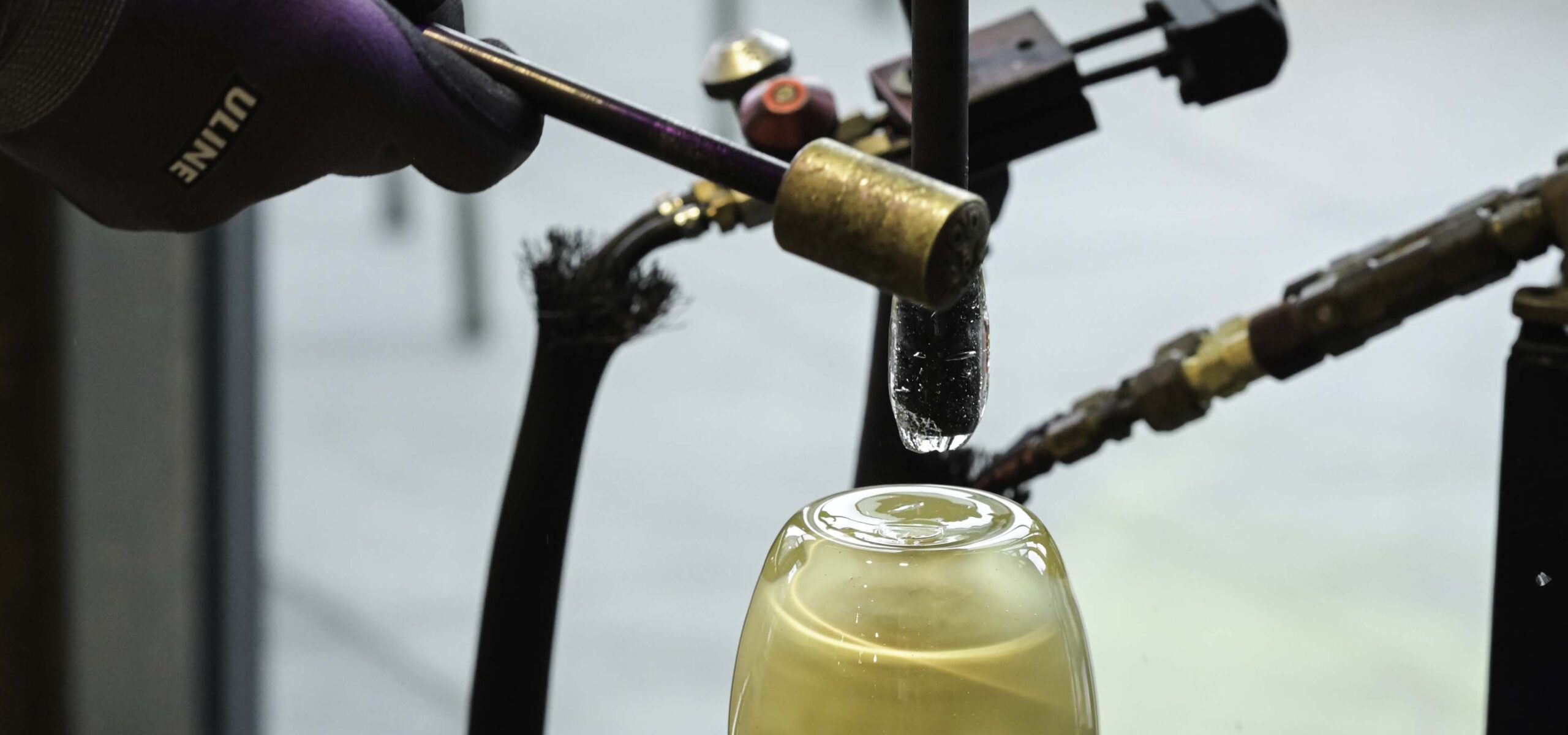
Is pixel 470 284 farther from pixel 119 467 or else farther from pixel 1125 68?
pixel 1125 68

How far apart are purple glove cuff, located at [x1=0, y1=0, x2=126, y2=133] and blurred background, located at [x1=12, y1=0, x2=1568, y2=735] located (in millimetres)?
618

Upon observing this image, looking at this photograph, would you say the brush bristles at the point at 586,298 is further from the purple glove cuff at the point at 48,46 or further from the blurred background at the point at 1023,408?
the blurred background at the point at 1023,408

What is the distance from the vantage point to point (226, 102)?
1.19ft

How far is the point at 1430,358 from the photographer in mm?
1793

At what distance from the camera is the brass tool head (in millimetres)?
277

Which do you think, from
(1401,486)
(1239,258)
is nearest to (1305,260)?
(1239,258)

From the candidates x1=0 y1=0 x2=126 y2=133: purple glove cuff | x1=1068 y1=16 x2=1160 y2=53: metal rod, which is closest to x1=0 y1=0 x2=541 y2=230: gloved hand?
x1=0 y1=0 x2=126 y2=133: purple glove cuff

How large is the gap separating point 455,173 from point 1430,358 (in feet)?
5.30

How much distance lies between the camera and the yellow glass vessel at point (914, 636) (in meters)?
0.37

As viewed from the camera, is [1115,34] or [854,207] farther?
[1115,34]

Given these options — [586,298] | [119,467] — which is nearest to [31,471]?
[119,467]

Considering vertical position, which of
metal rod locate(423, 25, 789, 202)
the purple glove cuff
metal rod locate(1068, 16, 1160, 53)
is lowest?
metal rod locate(423, 25, 789, 202)

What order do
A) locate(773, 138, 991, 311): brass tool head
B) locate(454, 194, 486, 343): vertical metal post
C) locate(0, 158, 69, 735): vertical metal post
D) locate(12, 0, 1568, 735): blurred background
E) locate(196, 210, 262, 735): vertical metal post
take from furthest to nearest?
1. locate(454, 194, 486, 343): vertical metal post
2. locate(12, 0, 1568, 735): blurred background
3. locate(196, 210, 262, 735): vertical metal post
4. locate(0, 158, 69, 735): vertical metal post
5. locate(773, 138, 991, 311): brass tool head

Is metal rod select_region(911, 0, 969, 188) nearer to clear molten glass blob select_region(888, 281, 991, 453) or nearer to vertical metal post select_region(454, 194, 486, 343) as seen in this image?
clear molten glass blob select_region(888, 281, 991, 453)
